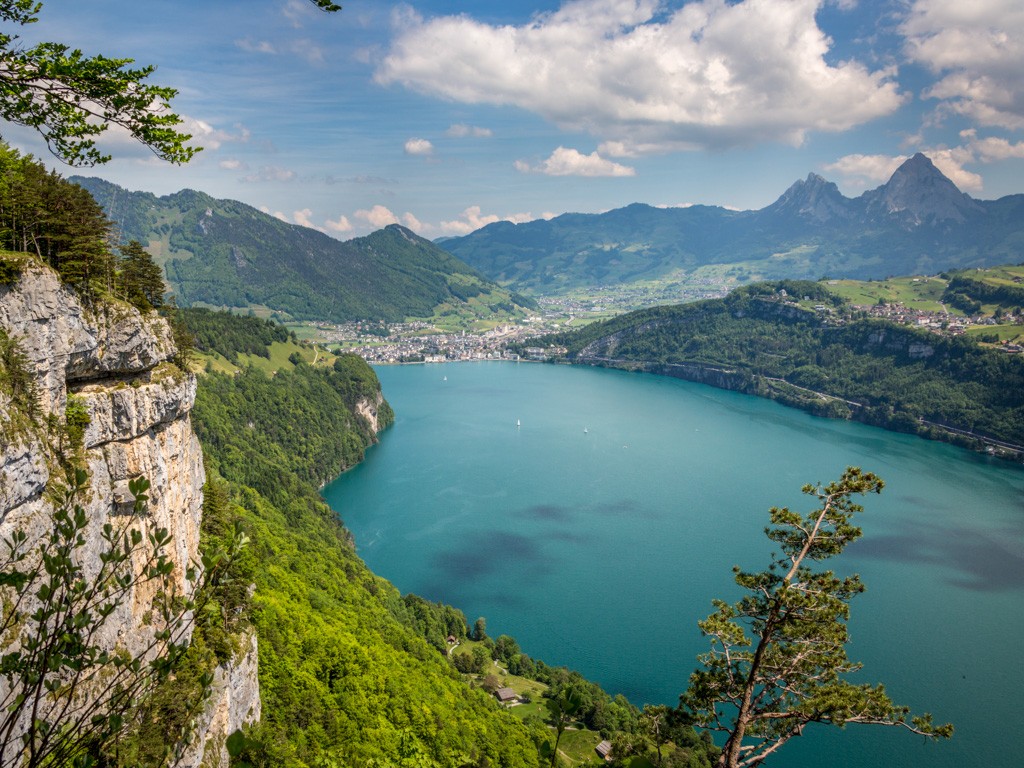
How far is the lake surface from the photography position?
3525 centimetres

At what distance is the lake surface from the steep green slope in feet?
26.4

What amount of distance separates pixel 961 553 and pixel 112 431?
60.8m

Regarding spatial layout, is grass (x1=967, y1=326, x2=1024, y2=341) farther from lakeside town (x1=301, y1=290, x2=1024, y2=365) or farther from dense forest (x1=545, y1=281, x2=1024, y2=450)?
dense forest (x1=545, y1=281, x2=1024, y2=450)

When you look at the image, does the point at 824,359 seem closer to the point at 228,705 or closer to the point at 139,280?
the point at 228,705

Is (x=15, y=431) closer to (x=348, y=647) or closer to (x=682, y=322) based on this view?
(x=348, y=647)

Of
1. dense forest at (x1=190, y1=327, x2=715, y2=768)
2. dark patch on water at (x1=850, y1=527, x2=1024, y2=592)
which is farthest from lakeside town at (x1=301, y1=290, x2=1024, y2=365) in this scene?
dense forest at (x1=190, y1=327, x2=715, y2=768)

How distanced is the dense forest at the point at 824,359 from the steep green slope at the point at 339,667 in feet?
281

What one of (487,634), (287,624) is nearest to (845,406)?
(487,634)

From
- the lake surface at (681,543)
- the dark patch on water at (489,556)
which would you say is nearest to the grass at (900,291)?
the lake surface at (681,543)

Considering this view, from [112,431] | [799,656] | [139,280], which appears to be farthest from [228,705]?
[799,656]

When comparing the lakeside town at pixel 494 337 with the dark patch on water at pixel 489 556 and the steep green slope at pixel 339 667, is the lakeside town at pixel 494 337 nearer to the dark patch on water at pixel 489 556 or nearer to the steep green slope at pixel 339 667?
the dark patch on water at pixel 489 556

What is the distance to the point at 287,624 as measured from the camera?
995 inches

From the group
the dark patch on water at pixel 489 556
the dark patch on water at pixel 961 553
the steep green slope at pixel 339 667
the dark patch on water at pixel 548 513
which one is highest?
the steep green slope at pixel 339 667

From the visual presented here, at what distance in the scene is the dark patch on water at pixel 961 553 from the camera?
47.7 m
